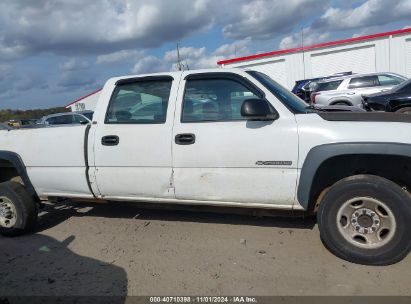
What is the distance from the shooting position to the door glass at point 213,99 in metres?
4.35

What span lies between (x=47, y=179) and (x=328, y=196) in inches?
130

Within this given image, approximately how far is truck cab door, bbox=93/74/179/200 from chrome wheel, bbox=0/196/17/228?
1.21 meters

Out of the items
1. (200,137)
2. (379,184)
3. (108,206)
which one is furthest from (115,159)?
(379,184)

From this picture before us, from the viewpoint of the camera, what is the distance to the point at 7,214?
206 inches

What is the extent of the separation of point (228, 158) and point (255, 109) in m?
0.58

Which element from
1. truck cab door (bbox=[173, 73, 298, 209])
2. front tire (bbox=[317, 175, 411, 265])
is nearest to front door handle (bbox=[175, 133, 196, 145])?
truck cab door (bbox=[173, 73, 298, 209])

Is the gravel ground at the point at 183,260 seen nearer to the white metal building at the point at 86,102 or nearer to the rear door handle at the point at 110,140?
the rear door handle at the point at 110,140

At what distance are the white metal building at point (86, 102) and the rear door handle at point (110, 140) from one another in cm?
3525

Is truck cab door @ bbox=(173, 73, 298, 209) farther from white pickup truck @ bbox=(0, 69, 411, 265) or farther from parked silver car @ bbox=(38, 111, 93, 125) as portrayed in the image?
parked silver car @ bbox=(38, 111, 93, 125)

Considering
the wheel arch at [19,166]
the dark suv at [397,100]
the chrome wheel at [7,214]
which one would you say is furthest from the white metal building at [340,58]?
the chrome wheel at [7,214]

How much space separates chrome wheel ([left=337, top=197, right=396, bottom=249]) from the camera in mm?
3738

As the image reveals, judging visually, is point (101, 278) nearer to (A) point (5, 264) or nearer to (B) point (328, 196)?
(A) point (5, 264)

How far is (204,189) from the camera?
4.36m

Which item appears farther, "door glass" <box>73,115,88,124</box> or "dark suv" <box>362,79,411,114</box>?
"door glass" <box>73,115,88,124</box>
